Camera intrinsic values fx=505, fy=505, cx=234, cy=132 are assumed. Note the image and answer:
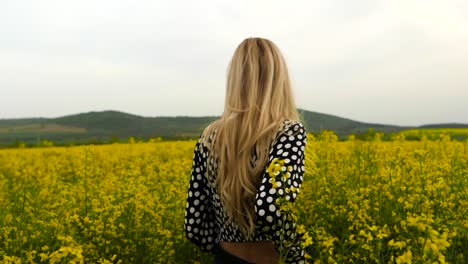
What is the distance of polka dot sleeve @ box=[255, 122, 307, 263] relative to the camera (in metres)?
2.29

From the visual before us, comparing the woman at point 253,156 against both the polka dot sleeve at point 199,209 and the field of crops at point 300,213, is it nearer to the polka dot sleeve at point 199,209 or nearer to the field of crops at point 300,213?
the polka dot sleeve at point 199,209

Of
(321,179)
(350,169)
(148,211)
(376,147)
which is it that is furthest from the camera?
(376,147)

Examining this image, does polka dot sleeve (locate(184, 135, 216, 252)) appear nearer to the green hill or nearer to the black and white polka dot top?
the black and white polka dot top

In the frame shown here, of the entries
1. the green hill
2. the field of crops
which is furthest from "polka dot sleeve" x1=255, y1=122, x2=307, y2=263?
the green hill

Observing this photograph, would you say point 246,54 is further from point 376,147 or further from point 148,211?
point 376,147

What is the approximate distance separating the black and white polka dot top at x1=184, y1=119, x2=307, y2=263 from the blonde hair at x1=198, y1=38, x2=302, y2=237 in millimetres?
74

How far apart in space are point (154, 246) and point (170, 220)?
2.07ft

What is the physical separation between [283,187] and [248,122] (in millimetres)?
399

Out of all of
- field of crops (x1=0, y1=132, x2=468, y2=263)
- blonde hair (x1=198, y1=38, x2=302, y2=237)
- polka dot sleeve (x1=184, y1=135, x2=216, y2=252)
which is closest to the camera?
blonde hair (x1=198, y1=38, x2=302, y2=237)

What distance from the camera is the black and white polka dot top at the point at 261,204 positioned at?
2.31m

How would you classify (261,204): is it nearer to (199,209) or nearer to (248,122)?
(248,122)

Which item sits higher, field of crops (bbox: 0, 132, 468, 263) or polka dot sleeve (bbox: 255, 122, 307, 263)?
polka dot sleeve (bbox: 255, 122, 307, 263)

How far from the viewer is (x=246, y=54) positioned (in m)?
2.70

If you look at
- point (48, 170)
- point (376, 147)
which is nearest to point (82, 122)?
point (48, 170)
